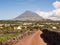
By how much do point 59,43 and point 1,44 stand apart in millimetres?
5681

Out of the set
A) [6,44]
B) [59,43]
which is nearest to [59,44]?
[59,43]

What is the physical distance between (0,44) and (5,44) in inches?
22.2

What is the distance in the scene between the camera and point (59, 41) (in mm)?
25344

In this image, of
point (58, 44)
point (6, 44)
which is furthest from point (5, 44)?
point (58, 44)

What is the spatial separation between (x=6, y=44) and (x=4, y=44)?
0.38 meters

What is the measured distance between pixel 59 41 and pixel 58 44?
52 centimetres

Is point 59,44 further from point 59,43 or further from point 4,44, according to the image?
point 4,44

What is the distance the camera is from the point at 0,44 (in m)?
24.2

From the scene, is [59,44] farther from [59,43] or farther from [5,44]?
[5,44]

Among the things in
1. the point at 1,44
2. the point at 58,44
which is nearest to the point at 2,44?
the point at 1,44

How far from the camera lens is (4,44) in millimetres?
24359

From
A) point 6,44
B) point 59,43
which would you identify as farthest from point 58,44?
point 6,44

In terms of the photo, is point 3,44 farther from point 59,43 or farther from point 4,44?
point 59,43

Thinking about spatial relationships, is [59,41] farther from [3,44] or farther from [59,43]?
[3,44]
